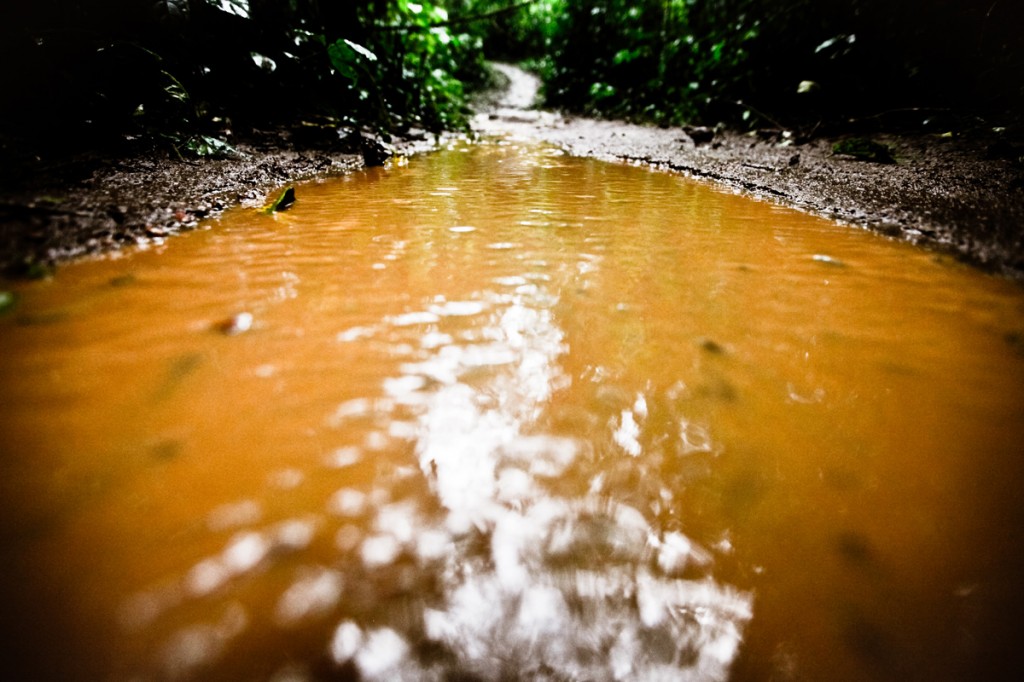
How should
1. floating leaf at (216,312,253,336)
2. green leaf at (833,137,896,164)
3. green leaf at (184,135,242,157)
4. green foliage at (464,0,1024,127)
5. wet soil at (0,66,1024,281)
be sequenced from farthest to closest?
Answer: green foliage at (464,0,1024,127) → green leaf at (833,137,896,164) → green leaf at (184,135,242,157) → wet soil at (0,66,1024,281) → floating leaf at (216,312,253,336)

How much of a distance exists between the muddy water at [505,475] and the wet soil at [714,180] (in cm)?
26

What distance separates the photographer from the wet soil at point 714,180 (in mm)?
1706

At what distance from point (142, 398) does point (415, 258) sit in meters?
0.97

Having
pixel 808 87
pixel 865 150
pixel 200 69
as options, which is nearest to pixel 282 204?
pixel 200 69

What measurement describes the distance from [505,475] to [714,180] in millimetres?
3097

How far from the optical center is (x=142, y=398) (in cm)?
102

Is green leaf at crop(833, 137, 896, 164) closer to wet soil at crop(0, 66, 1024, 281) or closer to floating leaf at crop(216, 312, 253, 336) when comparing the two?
wet soil at crop(0, 66, 1024, 281)

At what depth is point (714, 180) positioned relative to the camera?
130 inches

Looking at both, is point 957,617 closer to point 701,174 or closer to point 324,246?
point 324,246

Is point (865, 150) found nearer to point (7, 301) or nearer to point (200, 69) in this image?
point (7, 301)

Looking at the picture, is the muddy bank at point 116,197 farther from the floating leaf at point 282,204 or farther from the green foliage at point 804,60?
the green foliage at point 804,60

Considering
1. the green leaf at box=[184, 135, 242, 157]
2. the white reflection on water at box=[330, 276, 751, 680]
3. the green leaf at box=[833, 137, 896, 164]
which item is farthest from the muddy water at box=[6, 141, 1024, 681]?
the green leaf at box=[833, 137, 896, 164]

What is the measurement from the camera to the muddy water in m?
0.67

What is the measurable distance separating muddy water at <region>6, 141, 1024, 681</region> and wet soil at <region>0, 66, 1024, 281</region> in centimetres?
26
